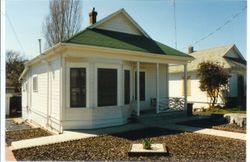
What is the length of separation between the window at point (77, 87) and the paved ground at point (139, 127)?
1.07m

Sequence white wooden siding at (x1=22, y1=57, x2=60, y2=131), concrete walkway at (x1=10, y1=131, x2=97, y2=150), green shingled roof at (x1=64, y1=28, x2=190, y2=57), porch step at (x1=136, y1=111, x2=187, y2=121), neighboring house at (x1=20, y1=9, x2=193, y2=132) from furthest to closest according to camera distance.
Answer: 1. porch step at (x1=136, y1=111, x2=187, y2=121)
2. white wooden siding at (x1=22, y1=57, x2=60, y2=131)
3. green shingled roof at (x1=64, y1=28, x2=190, y2=57)
4. neighboring house at (x1=20, y1=9, x2=193, y2=132)
5. concrete walkway at (x1=10, y1=131, x2=97, y2=150)

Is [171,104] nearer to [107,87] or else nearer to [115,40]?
[115,40]

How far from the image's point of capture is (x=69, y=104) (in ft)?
34.8

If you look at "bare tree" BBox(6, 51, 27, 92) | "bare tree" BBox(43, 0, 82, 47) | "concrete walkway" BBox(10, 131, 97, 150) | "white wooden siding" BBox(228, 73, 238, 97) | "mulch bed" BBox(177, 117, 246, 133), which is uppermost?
"bare tree" BBox(43, 0, 82, 47)

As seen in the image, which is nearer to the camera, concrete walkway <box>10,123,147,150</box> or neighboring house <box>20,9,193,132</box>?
concrete walkway <box>10,123,147,150</box>

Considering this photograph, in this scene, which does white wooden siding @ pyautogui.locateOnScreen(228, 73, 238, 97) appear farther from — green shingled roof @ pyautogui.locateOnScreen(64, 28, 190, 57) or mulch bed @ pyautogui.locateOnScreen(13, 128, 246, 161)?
mulch bed @ pyautogui.locateOnScreen(13, 128, 246, 161)

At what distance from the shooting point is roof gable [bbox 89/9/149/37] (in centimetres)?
1362

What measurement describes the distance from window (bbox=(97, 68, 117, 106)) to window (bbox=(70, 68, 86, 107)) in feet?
1.90

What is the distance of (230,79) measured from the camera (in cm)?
1905

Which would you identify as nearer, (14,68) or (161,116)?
(161,116)

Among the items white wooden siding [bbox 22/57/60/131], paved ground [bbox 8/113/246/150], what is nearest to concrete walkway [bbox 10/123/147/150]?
paved ground [bbox 8/113/246/150]

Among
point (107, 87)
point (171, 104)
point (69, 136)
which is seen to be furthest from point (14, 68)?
point (69, 136)

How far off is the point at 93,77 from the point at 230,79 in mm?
11585

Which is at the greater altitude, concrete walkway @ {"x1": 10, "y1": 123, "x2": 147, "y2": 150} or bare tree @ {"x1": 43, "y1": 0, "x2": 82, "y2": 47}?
bare tree @ {"x1": 43, "y1": 0, "x2": 82, "y2": 47}
